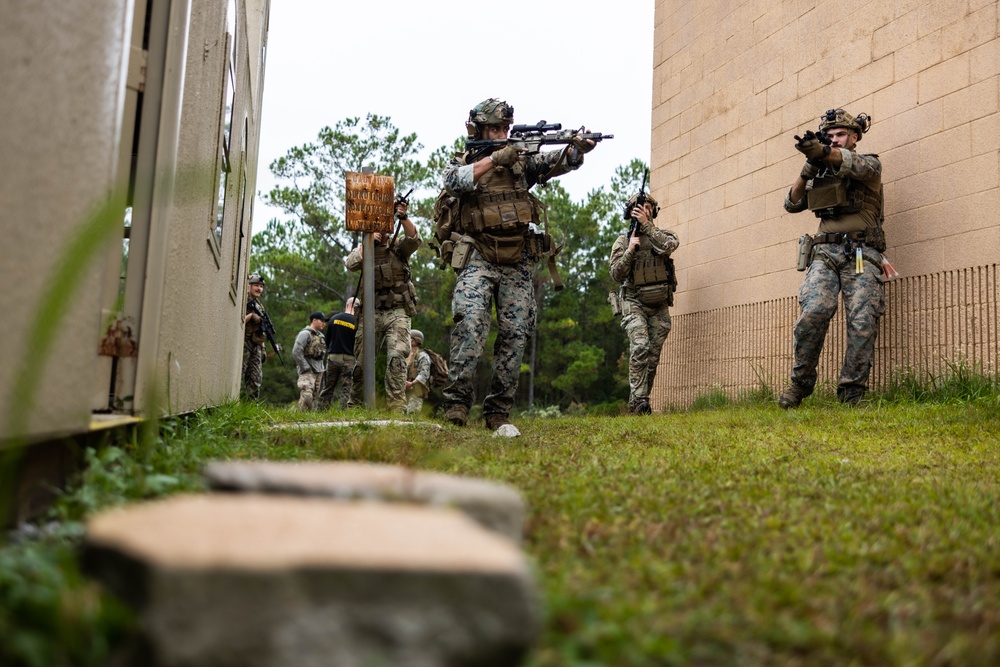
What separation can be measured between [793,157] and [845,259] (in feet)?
6.84

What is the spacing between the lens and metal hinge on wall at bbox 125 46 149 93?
2.91 meters

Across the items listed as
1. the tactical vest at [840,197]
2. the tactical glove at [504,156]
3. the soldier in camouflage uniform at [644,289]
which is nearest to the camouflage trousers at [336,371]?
the soldier in camouflage uniform at [644,289]

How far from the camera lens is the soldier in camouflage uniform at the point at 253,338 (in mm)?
12375

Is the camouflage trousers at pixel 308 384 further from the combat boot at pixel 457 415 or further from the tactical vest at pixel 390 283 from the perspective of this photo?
the combat boot at pixel 457 415

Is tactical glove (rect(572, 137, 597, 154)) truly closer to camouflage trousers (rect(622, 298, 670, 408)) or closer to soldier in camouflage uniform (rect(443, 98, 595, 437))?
soldier in camouflage uniform (rect(443, 98, 595, 437))

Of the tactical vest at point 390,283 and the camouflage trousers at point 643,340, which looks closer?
the tactical vest at point 390,283

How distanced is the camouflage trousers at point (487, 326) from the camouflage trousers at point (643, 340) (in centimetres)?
332

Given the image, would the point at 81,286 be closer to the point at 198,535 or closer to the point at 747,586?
the point at 198,535

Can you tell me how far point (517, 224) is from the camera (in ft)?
18.5

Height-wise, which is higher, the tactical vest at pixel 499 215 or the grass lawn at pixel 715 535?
the tactical vest at pixel 499 215

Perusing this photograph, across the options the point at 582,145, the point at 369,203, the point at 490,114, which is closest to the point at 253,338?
the point at 369,203

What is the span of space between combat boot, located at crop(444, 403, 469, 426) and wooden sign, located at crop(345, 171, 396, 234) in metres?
2.49

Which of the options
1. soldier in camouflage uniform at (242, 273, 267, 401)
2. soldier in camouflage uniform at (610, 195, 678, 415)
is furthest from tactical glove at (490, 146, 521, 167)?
soldier in camouflage uniform at (242, 273, 267, 401)

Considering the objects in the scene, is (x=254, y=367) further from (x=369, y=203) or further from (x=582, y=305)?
(x=582, y=305)
